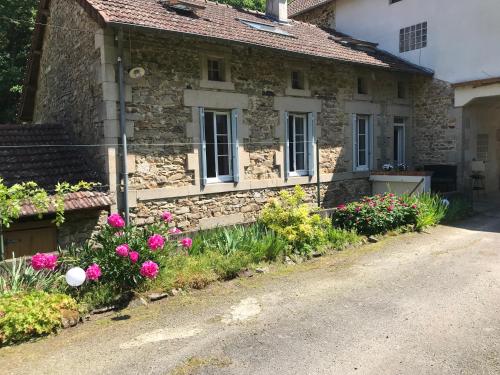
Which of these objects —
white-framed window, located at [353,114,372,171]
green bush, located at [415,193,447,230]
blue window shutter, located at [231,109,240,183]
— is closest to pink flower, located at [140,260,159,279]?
blue window shutter, located at [231,109,240,183]

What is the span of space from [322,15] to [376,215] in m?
10.6

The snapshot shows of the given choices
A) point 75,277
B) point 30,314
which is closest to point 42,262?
point 75,277

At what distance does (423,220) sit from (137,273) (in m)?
6.87

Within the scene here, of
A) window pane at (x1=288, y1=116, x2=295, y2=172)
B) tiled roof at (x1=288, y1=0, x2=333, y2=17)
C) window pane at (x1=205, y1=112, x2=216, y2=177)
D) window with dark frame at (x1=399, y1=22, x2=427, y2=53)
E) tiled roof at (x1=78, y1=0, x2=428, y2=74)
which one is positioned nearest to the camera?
tiled roof at (x1=78, y1=0, x2=428, y2=74)

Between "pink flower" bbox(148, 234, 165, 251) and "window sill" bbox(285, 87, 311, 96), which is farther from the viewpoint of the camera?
"window sill" bbox(285, 87, 311, 96)

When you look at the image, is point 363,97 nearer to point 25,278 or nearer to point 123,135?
point 123,135

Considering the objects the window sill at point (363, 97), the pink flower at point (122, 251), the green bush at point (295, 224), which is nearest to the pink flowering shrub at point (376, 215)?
the green bush at point (295, 224)

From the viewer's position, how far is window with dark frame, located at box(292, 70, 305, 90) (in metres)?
10.8

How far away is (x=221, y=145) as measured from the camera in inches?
372

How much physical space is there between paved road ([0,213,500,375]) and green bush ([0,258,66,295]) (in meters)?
0.85

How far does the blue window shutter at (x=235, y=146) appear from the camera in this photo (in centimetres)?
944

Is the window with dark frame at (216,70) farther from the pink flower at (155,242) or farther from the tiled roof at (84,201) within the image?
the pink flower at (155,242)

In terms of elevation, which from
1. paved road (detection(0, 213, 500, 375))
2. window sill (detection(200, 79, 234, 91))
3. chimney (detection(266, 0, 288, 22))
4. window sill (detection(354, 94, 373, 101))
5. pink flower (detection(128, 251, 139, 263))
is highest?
chimney (detection(266, 0, 288, 22))

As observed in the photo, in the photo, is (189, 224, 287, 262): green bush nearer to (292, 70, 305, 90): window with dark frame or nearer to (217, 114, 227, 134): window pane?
(217, 114, 227, 134): window pane
